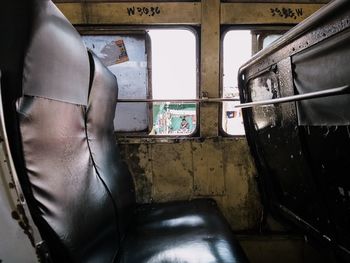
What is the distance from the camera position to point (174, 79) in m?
2.16

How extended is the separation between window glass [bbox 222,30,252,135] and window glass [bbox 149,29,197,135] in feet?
0.76

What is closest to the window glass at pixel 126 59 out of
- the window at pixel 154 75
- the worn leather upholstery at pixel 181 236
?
the window at pixel 154 75

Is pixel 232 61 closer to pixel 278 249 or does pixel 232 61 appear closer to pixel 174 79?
pixel 174 79

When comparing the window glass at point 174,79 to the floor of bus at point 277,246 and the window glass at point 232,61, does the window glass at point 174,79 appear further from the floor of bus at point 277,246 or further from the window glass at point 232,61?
the floor of bus at point 277,246

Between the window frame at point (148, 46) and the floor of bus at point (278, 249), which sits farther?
the floor of bus at point (278, 249)

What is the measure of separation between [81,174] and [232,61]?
1501mm

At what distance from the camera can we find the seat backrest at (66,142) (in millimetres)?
792

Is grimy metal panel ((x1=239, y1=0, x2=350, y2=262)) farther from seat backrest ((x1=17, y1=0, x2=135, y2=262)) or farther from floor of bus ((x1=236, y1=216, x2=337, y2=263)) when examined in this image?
seat backrest ((x1=17, y1=0, x2=135, y2=262))

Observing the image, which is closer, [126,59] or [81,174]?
[81,174]

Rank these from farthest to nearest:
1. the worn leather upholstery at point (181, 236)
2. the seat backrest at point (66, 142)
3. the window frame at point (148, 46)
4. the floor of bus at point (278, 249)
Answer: the floor of bus at point (278, 249) < the window frame at point (148, 46) < the worn leather upholstery at point (181, 236) < the seat backrest at point (66, 142)

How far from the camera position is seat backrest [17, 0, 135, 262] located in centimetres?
79

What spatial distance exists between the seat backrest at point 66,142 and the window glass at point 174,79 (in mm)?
740

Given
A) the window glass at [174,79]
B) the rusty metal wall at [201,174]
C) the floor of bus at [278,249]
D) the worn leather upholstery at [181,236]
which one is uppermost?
the window glass at [174,79]

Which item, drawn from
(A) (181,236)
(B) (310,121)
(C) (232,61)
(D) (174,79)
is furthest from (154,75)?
(B) (310,121)
